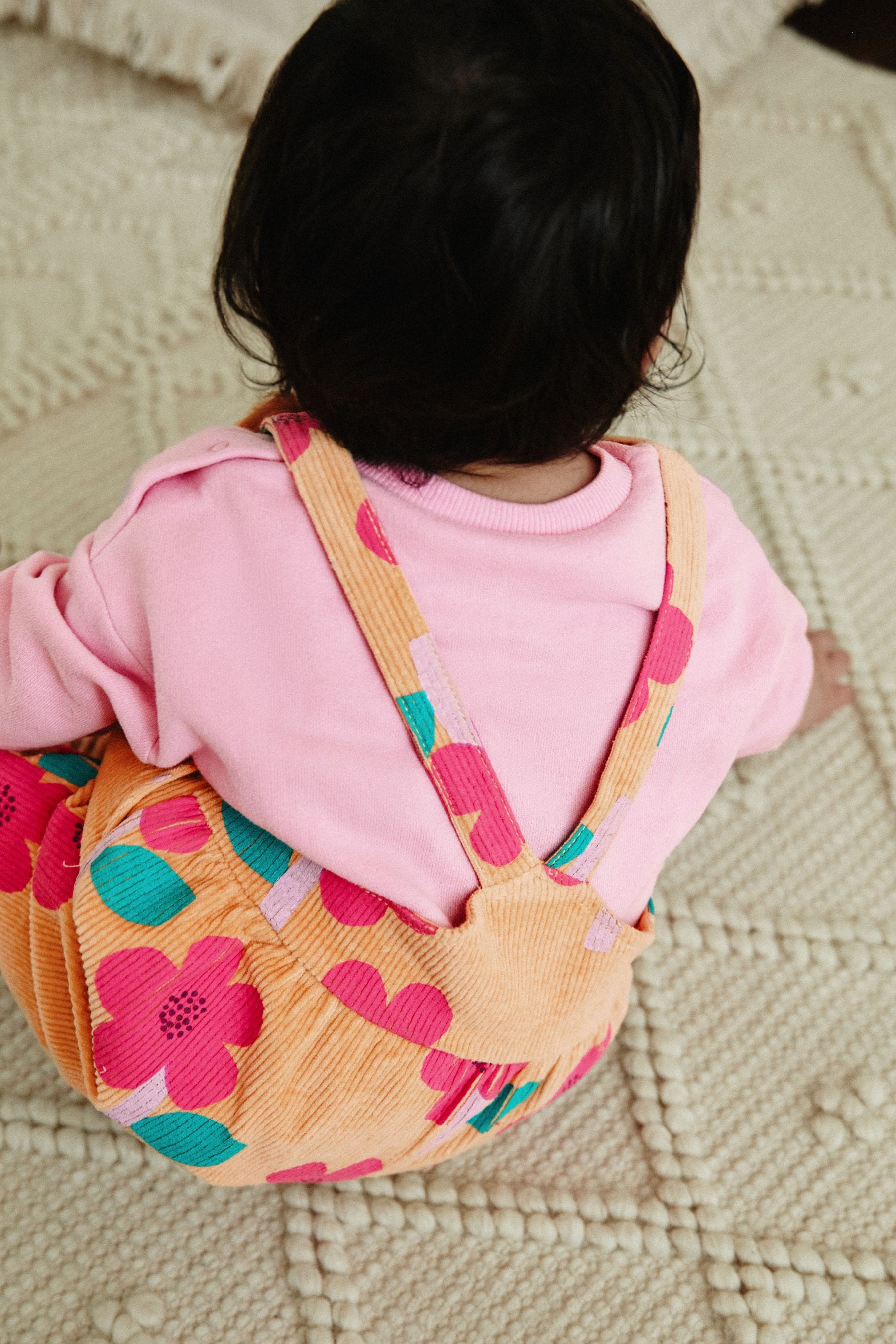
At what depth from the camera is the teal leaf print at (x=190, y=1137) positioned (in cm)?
48

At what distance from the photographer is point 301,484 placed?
1.47ft

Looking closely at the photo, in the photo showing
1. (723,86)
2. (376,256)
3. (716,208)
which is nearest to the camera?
(376,256)

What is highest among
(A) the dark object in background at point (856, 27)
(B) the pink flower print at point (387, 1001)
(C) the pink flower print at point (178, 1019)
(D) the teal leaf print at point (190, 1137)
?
(A) the dark object in background at point (856, 27)

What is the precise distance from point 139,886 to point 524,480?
24 centimetres

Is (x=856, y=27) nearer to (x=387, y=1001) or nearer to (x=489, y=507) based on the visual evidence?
(x=489, y=507)

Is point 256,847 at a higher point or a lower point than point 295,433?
lower

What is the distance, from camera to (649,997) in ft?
2.15

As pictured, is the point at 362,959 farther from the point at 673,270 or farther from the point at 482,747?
the point at 673,270

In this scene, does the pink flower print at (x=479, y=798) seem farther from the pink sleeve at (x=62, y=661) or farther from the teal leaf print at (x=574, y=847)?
the pink sleeve at (x=62, y=661)

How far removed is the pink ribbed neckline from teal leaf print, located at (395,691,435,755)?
2.9 inches

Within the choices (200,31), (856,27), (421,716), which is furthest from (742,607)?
(856,27)

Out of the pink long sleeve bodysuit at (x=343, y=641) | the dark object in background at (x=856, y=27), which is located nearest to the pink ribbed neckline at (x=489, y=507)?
the pink long sleeve bodysuit at (x=343, y=641)

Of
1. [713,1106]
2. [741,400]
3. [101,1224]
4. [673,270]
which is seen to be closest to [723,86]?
[741,400]

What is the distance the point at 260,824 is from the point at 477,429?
0.61ft
